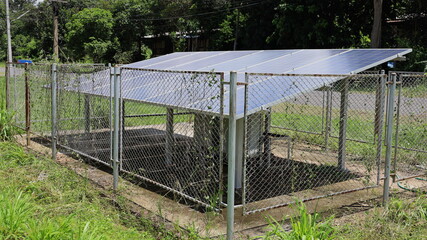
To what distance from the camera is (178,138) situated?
11125 mm

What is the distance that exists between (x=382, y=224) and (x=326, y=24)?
25.6 m

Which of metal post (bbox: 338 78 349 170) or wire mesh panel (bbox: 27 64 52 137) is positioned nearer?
metal post (bbox: 338 78 349 170)

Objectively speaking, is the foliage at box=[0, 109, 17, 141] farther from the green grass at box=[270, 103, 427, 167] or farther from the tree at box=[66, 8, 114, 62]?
the tree at box=[66, 8, 114, 62]

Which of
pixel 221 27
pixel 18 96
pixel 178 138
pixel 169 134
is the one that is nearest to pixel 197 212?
pixel 169 134

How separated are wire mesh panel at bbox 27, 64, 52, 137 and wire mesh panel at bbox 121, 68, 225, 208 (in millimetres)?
1557

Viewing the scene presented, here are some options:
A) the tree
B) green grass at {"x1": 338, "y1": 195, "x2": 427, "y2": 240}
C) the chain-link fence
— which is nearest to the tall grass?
the chain-link fence

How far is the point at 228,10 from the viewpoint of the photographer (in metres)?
40.2

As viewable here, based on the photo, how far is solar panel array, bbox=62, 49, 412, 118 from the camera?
6207 mm

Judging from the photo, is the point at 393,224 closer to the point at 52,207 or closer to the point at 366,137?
the point at 366,137

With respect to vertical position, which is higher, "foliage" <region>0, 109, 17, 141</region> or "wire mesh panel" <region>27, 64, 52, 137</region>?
"wire mesh panel" <region>27, 64, 52, 137</region>

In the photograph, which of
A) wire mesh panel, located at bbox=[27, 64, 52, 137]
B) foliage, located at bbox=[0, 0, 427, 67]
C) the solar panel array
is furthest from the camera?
foliage, located at bbox=[0, 0, 427, 67]

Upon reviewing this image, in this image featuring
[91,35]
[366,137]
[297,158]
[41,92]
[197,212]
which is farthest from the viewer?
[91,35]

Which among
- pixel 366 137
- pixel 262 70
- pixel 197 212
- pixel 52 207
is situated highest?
pixel 262 70

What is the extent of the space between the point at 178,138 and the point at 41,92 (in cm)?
336
